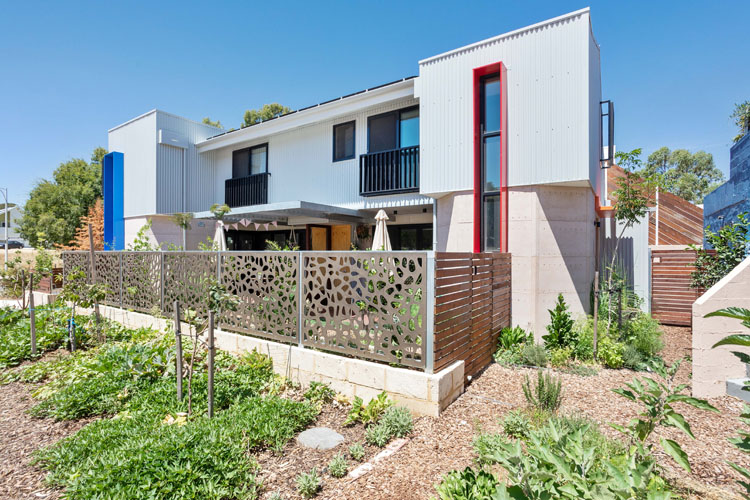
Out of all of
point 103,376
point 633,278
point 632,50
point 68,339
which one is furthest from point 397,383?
point 632,50

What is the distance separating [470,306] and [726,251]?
214 inches

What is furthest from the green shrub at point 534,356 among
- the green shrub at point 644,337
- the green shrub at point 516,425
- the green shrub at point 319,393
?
the green shrub at point 319,393

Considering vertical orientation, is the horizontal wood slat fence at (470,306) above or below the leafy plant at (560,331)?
above

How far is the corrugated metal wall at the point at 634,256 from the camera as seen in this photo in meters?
9.71

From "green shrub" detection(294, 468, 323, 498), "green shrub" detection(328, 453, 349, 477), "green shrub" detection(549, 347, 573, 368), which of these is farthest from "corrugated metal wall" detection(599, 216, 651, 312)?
"green shrub" detection(294, 468, 323, 498)

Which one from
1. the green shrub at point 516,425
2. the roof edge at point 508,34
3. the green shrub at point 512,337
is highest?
the roof edge at point 508,34

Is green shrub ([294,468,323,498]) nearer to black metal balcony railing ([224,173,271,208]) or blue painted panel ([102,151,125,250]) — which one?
black metal balcony railing ([224,173,271,208])

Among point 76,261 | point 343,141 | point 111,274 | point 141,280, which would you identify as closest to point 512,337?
point 343,141

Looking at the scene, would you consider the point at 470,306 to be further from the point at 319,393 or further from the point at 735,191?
the point at 735,191

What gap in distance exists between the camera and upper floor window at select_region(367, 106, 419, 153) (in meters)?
9.89

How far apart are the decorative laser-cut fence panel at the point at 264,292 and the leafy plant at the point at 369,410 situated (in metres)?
1.60

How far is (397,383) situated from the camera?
443 cm

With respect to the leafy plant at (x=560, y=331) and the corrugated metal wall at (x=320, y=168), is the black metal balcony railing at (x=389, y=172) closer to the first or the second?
the corrugated metal wall at (x=320, y=168)

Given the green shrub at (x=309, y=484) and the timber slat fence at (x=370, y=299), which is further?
the timber slat fence at (x=370, y=299)
